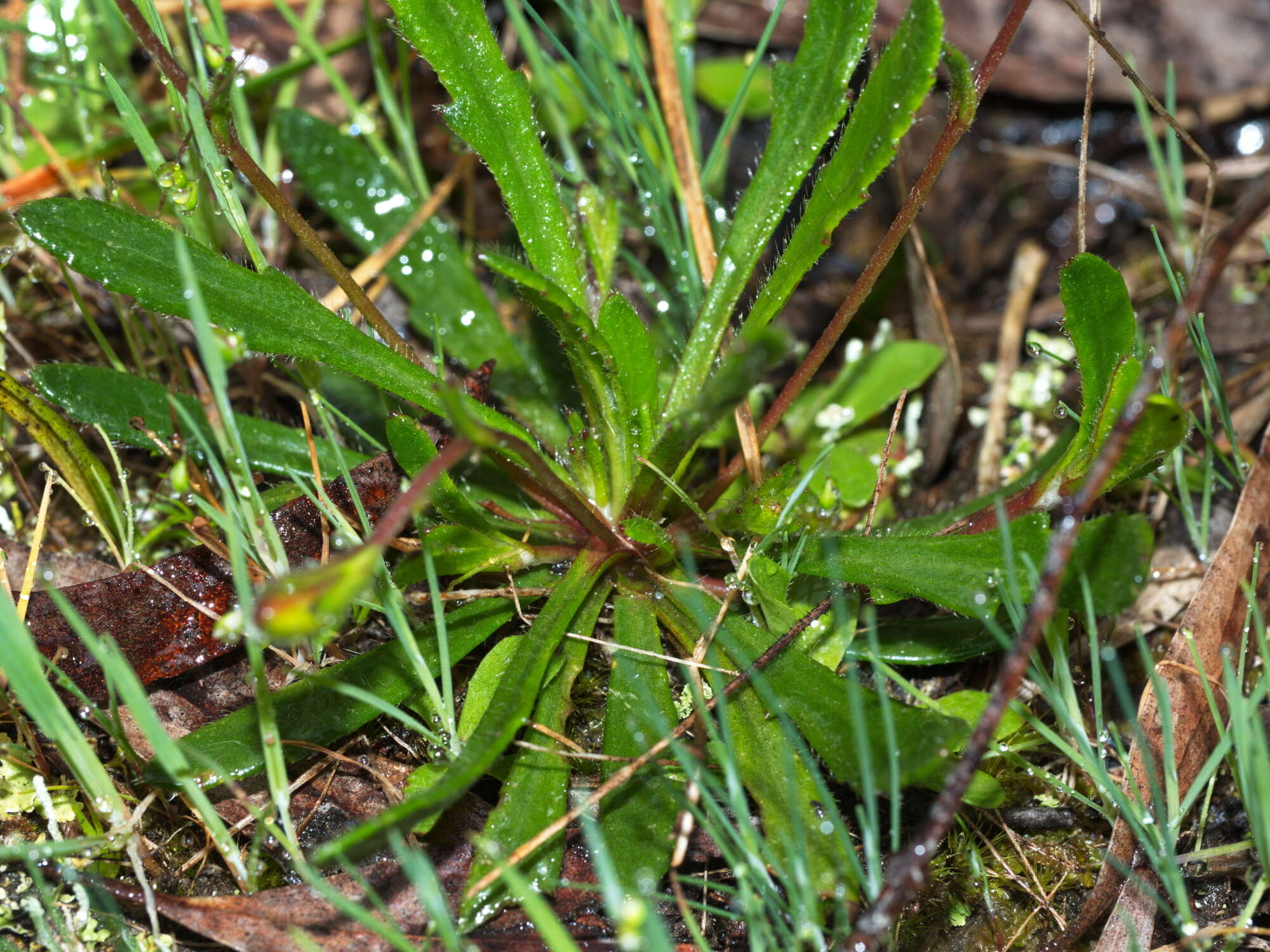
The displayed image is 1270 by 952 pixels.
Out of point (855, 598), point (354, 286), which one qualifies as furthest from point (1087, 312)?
point (354, 286)

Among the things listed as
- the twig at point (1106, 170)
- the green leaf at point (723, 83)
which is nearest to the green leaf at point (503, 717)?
the green leaf at point (723, 83)

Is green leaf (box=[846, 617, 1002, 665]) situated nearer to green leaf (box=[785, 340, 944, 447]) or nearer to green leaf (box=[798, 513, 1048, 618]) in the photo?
green leaf (box=[798, 513, 1048, 618])

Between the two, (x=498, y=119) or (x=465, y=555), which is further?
(x=498, y=119)

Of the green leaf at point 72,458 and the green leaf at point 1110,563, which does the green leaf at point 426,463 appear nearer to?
the green leaf at point 72,458

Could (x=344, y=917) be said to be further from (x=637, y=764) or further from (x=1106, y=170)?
(x=1106, y=170)

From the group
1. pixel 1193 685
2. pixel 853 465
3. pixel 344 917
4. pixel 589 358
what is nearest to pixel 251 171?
pixel 589 358

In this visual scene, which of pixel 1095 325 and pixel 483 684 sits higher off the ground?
pixel 1095 325

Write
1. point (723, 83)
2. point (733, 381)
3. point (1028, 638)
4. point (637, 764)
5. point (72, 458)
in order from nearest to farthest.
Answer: point (1028, 638) → point (733, 381) → point (637, 764) → point (72, 458) → point (723, 83)

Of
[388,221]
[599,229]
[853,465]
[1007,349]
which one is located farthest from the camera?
[1007,349]
